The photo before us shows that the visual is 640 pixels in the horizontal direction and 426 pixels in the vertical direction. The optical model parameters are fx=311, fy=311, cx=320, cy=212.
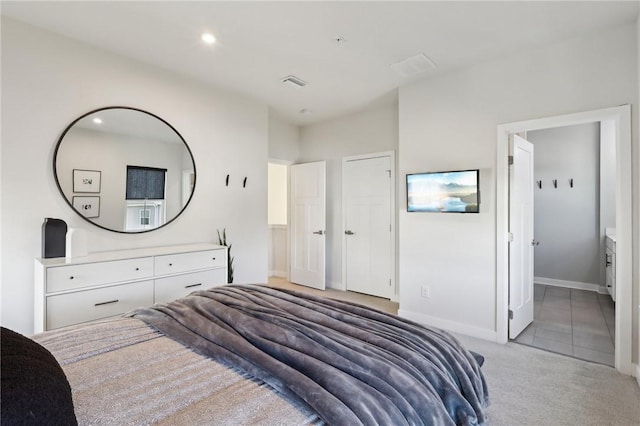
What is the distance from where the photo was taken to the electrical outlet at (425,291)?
3.34 m

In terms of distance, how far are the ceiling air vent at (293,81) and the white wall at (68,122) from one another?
2.38 feet

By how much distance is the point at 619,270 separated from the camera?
235cm

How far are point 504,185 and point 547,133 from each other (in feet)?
10.1

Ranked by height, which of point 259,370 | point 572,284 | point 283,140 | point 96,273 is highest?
point 283,140

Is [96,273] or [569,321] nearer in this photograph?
[96,273]

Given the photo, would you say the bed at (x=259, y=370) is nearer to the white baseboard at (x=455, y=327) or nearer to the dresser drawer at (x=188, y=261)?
the dresser drawer at (x=188, y=261)

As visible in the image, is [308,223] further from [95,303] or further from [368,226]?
[95,303]

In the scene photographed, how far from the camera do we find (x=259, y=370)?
109cm

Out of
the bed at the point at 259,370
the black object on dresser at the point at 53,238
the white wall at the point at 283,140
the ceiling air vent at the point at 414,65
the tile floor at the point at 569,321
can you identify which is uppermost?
the ceiling air vent at the point at 414,65

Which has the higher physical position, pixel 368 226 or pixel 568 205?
pixel 568 205

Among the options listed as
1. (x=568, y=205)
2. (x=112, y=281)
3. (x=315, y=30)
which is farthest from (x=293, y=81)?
(x=568, y=205)

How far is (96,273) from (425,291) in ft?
9.92

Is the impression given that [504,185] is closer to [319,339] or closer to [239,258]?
[319,339]

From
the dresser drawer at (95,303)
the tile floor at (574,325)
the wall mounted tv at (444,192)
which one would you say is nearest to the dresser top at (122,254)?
the dresser drawer at (95,303)
